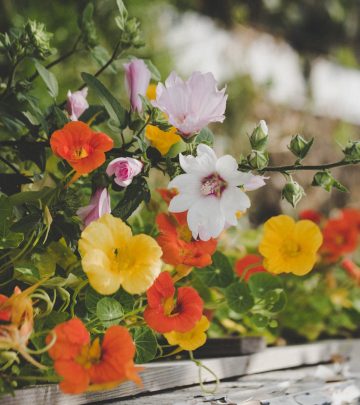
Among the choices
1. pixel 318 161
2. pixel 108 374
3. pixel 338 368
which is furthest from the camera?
pixel 318 161

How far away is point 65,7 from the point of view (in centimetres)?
293

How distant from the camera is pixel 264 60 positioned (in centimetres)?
441

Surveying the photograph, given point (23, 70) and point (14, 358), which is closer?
point (14, 358)

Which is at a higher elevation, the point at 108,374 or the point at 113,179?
the point at 113,179

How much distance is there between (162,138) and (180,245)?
132 mm

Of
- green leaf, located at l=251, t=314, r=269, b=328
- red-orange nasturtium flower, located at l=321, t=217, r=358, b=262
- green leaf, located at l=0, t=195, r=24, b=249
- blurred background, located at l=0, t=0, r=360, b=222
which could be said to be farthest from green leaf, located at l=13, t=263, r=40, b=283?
blurred background, located at l=0, t=0, r=360, b=222

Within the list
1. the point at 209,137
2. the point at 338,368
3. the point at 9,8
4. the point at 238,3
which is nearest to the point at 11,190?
the point at 209,137

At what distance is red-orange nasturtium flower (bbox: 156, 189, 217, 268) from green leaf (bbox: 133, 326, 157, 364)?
9cm

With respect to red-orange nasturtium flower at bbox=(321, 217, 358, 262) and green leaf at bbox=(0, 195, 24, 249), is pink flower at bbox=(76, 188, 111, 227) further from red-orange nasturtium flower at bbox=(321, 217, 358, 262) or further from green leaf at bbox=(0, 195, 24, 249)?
red-orange nasturtium flower at bbox=(321, 217, 358, 262)

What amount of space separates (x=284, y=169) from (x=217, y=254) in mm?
291

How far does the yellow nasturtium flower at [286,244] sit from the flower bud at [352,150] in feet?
0.48

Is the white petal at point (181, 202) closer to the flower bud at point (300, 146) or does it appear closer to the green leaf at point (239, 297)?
the flower bud at point (300, 146)

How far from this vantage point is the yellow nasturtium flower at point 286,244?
0.89 m

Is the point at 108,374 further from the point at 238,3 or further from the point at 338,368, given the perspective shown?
the point at 238,3
